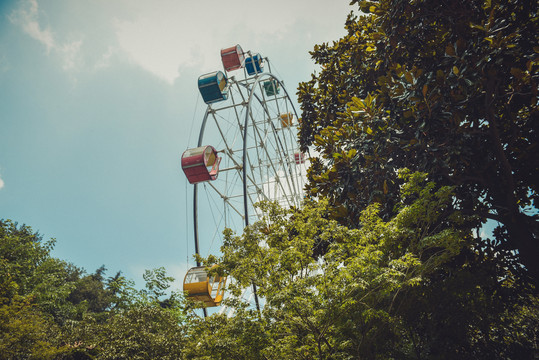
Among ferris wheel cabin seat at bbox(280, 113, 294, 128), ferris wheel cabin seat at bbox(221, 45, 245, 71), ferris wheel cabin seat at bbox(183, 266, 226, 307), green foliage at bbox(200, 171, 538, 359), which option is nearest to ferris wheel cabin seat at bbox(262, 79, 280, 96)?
ferris wheel cabin seat at bbox(280, 113, 294, 128)

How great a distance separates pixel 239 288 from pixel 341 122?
13.3ft

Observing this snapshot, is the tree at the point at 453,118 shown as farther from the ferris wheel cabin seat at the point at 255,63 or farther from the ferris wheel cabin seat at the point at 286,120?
the ferris wheel cabin seat at the point at 286,120

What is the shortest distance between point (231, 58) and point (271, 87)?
5025mm

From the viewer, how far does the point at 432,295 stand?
706 cm

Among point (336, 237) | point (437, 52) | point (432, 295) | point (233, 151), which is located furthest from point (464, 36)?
point (233, 151)

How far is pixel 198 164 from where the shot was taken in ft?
50.9

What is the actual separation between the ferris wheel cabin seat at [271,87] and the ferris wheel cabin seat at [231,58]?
12.9 feet

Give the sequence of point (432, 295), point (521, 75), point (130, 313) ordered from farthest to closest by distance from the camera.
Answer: point (130, 313) → point (432, 295) → point (521, 75)

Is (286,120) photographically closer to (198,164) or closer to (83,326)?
(198,164)

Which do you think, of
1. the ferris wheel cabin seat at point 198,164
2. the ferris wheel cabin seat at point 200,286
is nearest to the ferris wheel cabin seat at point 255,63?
the ferris wheel cabin seat at point 198,164

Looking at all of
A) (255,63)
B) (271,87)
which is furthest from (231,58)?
(271,87)

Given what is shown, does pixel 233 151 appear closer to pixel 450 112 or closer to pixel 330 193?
pixel 330 193

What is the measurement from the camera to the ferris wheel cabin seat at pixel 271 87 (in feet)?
75.6

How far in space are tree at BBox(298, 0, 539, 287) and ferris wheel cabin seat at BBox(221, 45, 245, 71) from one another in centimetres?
1388
